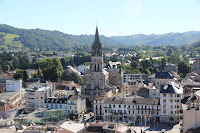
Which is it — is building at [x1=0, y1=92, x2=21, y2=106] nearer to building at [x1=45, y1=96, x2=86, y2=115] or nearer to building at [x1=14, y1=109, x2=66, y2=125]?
building at [x1=45, y1=96, x2=86, y2=115]

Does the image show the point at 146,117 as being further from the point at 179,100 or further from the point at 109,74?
the point at 109,74

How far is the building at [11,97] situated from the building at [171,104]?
1196 inches

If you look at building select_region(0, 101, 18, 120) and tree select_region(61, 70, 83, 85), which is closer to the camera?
building select_region(0, 101, 18, 120)

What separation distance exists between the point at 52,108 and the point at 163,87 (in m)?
20.6

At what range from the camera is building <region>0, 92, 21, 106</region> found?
62.5 m

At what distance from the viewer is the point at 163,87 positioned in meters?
54.4

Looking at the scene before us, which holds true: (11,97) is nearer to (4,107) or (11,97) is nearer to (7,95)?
(7,95)

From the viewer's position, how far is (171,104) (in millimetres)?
52438

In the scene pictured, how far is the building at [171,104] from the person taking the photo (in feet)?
172

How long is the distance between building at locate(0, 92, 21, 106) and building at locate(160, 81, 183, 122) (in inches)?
1196

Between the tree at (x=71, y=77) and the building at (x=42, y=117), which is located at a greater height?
the tree at (x=71, y=77)

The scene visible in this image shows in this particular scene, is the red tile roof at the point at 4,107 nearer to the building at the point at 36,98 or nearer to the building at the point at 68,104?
the building at the point at 36,98

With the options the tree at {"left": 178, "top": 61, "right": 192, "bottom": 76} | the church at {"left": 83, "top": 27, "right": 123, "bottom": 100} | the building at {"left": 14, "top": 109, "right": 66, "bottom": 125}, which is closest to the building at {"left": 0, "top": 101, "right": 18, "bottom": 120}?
the building at {"left": 14, "top": 109, "right": 66, "bottom": 125}

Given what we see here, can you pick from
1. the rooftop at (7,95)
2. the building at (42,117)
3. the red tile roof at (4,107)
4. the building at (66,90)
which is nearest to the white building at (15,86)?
the rooftop at (7,95)
